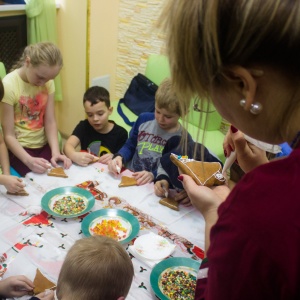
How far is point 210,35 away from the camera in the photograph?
44 cm

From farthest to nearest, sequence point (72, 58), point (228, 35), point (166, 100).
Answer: point (72, 58), point (166, 100), point (228, 35)

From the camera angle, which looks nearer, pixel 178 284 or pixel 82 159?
pixel 178 284

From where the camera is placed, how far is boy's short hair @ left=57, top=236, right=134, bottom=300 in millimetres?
891

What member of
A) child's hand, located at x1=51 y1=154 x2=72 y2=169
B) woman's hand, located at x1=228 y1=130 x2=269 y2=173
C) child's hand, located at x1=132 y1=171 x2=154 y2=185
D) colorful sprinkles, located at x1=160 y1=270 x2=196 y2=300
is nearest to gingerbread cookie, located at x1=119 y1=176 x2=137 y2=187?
child's hand, located at x1=132 y1=171 x2=154 y2=185

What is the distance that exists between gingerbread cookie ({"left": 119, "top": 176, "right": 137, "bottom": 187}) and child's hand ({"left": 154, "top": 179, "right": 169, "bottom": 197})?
0.35 ft

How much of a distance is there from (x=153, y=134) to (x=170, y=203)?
2.03ft

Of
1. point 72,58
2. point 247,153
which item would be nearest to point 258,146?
point 247,153

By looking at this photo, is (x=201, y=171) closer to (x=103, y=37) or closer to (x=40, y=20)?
(x=40, y=20)

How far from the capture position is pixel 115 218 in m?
1.39

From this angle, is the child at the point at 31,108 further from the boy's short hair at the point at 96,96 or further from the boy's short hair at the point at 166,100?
the boy's short hair at the point at 166,100

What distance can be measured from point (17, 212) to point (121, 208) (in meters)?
0.41

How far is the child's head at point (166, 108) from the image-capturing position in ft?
6.04

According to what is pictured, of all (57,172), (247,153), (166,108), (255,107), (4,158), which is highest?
(255,107)

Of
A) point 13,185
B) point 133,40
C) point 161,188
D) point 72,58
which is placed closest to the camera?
point 13,185
